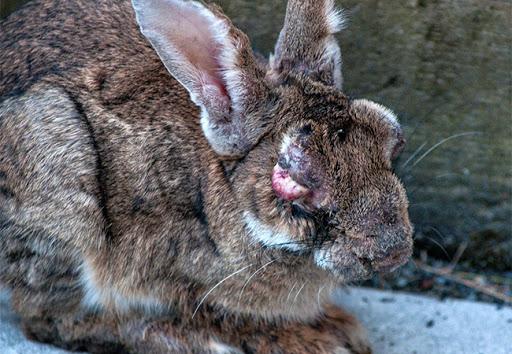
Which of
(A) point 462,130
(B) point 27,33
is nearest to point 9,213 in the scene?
(B) point 27,33

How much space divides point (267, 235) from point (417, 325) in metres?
1.05

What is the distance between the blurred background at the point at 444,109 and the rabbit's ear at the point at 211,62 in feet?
3.29

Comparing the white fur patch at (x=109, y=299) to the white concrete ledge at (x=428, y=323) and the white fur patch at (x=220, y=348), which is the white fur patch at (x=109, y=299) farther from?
the white concrete ledge at (x=428, y=323)

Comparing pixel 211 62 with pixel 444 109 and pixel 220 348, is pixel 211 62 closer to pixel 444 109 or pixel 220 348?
pixel 220 348

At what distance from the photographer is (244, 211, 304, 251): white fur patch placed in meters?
3.49

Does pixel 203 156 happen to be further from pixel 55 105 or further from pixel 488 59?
pixel 488 59

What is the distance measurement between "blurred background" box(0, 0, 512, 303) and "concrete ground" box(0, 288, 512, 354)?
0.16m

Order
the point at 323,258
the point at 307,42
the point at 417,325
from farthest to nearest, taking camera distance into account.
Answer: the point at 417,325 → the point at 307,42 → the point at 323,258

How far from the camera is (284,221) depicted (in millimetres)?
3459

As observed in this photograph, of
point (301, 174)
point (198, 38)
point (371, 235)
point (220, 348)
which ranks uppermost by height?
point (198, 38)

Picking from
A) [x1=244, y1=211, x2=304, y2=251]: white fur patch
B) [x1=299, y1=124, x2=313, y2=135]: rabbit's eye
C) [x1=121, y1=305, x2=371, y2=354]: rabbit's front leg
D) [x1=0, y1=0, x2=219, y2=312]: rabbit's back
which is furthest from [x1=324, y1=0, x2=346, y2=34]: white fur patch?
[x1=121, y1=305, x2=371, y2=354]: rabbit's front leg

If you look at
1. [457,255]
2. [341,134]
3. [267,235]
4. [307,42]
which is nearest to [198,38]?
[307,42]

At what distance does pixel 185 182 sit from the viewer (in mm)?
3777

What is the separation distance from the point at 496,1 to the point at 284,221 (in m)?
1.52
